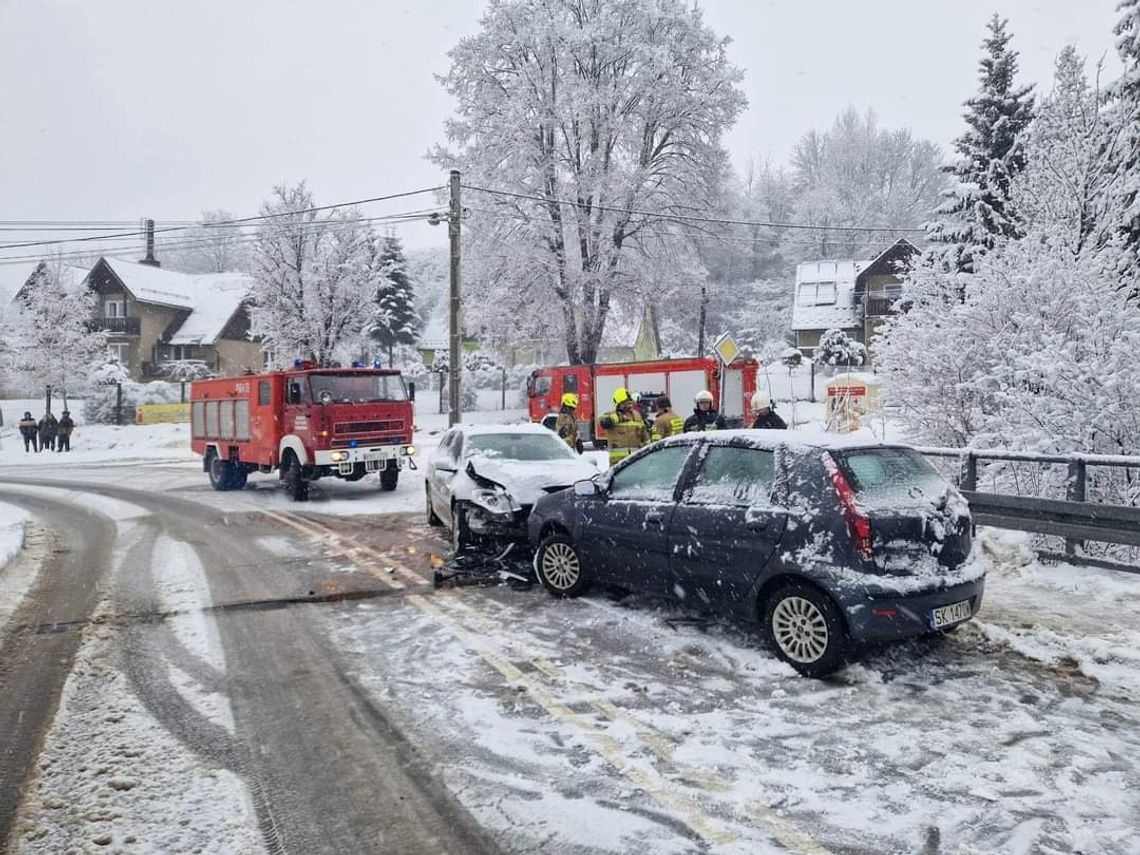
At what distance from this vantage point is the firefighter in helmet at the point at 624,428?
11.6 metres

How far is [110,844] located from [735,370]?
22.3 metres

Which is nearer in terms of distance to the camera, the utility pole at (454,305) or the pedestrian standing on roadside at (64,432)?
the utility pole at (454,305)

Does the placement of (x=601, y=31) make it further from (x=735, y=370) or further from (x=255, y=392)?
(x=255, y=392)

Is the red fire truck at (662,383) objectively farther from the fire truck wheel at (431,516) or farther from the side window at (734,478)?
the side window at (734,478)

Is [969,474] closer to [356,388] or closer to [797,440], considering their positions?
[797,440]

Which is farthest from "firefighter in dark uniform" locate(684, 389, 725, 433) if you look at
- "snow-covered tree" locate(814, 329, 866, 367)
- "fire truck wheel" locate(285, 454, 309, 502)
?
"snow-covered tree" locate(814, 329, 866, 367)

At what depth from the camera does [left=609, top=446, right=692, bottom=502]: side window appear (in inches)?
240

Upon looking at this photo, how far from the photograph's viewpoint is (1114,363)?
8.19 m

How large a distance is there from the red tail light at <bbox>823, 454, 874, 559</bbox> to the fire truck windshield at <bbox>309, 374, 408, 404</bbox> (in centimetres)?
1114

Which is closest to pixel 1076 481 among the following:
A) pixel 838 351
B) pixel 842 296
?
pixel 838 351

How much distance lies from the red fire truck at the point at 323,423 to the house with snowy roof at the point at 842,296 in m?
38.7

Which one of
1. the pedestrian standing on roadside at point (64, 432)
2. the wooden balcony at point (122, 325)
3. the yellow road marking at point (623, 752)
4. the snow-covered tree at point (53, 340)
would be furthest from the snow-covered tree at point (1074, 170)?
the wooden balcony at point (122, 325)

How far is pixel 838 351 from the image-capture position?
40906 mm

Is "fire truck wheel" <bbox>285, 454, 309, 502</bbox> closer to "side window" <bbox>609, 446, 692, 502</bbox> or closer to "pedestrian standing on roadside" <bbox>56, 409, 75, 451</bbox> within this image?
"side window" <bbox>609, 446, 692, 502</bbox>
